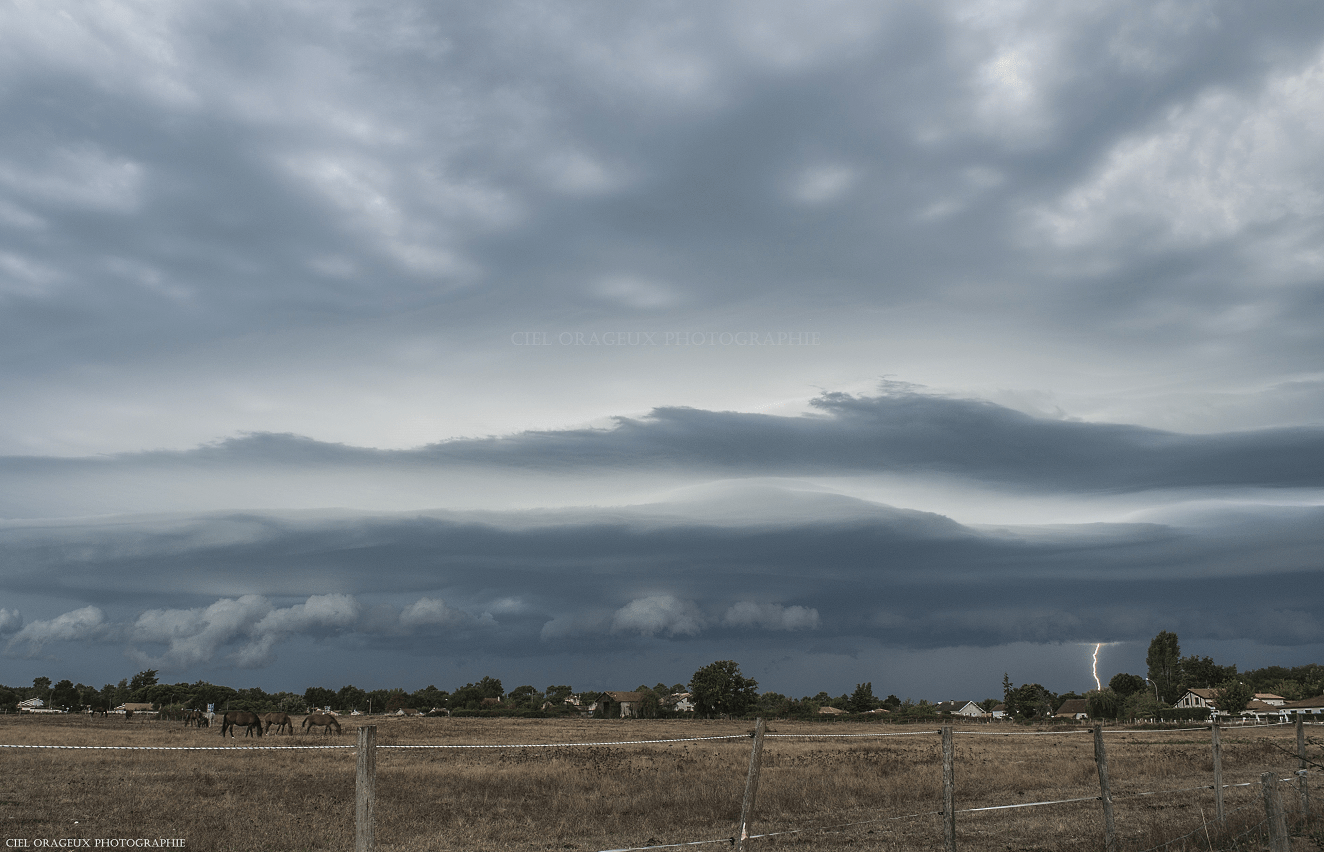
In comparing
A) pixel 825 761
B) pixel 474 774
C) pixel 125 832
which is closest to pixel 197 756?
pixel 474 774

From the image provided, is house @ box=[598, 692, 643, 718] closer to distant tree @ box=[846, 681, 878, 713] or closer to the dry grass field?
distant tree @ box=[846, 681, 878, 713]

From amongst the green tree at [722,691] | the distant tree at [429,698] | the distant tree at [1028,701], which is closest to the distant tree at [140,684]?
the distant tree at [429,698]

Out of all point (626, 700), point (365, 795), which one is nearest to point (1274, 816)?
point (365, 795)

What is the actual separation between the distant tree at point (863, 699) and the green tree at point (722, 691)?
2467 centimetres

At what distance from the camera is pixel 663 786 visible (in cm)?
2362

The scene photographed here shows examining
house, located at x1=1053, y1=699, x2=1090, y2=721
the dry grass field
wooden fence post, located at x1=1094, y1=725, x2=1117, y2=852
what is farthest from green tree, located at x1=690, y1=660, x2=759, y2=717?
wooden fence post, located at x1=1094, y1=725, x2=1117, y2=852

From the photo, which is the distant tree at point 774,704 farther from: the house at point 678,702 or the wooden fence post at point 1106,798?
the wooden fence post at point 1106,798

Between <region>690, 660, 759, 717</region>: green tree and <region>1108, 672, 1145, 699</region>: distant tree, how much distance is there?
61.3m

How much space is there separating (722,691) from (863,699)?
30.8m

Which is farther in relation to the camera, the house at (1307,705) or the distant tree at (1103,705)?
the house at (1307,705)

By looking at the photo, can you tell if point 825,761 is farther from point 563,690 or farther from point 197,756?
point 563,690

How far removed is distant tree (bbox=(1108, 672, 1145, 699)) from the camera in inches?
5271

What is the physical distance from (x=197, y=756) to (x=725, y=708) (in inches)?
3461

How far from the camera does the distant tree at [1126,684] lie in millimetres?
133875
